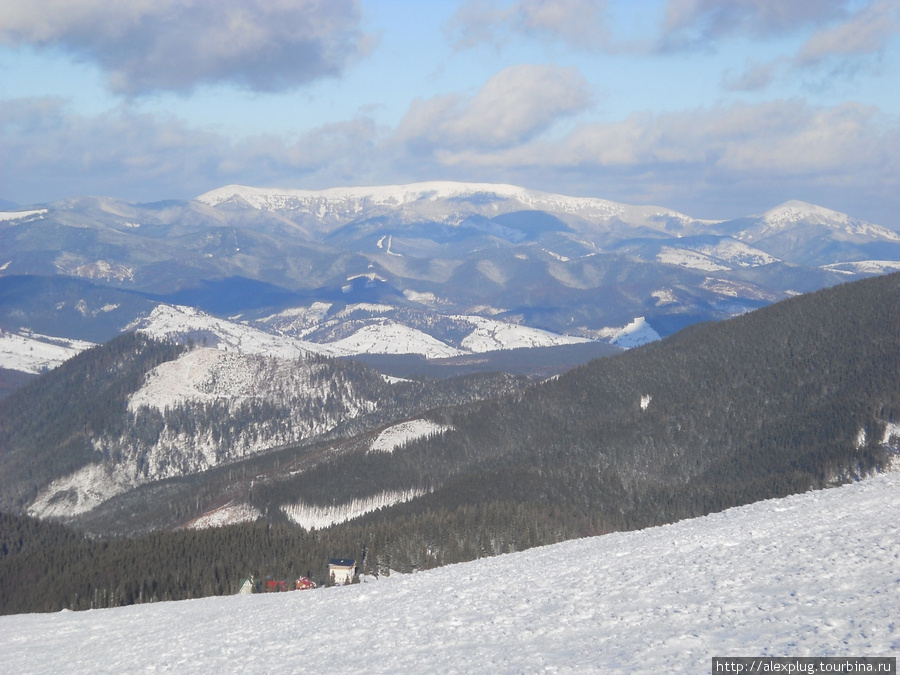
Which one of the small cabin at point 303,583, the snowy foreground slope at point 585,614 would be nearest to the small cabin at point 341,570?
the small cabin at point 303,583

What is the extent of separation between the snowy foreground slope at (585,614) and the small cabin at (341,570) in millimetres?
35630

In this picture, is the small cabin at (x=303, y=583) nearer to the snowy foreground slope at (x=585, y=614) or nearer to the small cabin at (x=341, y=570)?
the small cabin at (x=341, y=570)

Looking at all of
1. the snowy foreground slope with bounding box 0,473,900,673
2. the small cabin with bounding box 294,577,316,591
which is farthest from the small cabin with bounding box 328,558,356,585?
the snowy foreground slope with bounding box 0,473,900,673

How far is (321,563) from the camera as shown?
149 metres

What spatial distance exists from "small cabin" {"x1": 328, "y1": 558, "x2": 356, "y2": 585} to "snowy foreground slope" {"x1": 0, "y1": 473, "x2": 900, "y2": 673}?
3563 centimetres

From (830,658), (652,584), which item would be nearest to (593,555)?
(652,584)

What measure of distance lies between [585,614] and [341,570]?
80.6 meters

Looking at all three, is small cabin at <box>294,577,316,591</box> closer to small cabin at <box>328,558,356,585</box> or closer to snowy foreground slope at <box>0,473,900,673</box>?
small cabin at <box>328,558,356,585</box>

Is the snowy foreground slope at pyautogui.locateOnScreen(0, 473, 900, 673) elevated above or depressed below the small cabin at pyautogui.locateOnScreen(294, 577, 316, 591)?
above

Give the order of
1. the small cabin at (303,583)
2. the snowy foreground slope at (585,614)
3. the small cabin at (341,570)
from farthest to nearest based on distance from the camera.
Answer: the small cabin at (341,570) < the small cabin at (303,583) < the snowy foreground slope at (585,614)

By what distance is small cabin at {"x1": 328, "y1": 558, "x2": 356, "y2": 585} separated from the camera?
137750 mm

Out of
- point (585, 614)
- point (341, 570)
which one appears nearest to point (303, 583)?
point (341, 570)

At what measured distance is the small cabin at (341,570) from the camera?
13775cm

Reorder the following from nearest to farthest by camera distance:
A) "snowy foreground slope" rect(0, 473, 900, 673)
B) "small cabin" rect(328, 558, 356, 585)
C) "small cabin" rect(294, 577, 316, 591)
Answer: "snowy foreground slope" rect(0, 473, 900, 673), "small cabin" rect(294, 577, 316, 591), "small cabin" rect(328, 558, 356, 585)
